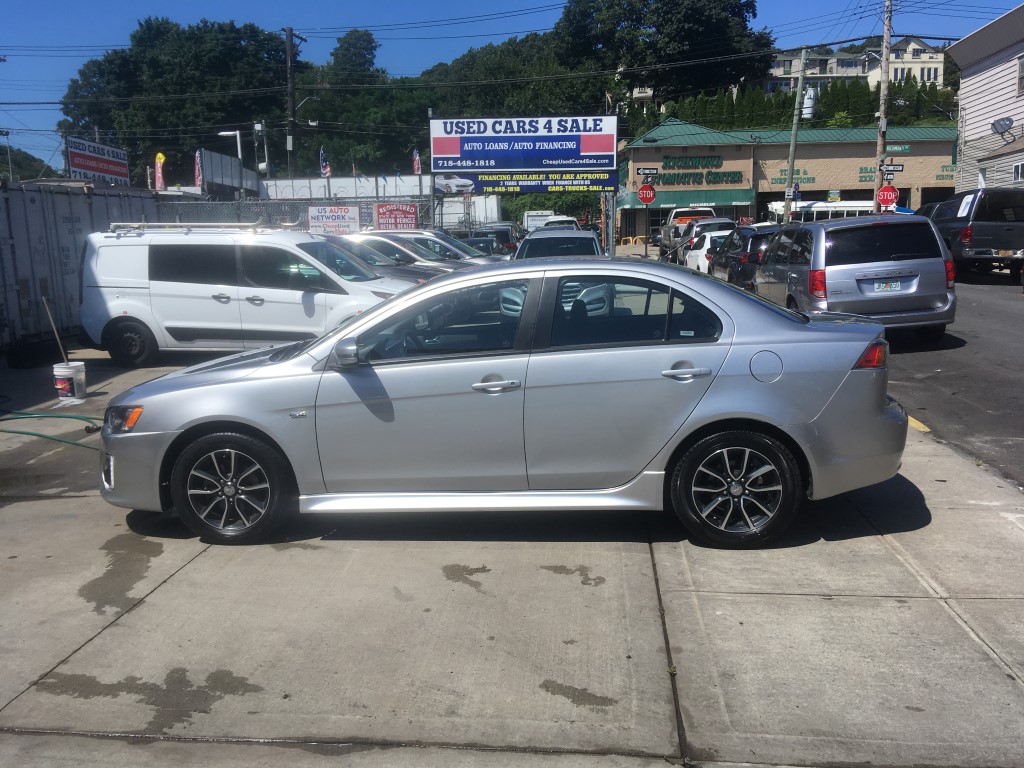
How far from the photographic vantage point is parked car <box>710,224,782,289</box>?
16.4 m

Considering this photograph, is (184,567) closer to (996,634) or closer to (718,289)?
(718,289)

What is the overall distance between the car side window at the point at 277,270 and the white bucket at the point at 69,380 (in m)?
2.43

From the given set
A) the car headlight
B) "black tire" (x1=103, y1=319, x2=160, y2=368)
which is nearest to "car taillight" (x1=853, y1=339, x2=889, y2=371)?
the car headlight

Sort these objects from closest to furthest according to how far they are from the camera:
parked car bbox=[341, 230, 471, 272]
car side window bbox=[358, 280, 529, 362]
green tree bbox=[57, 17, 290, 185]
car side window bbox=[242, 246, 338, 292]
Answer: car side window bbox=[358, 280, 529, 362]
car side window bbox=[242, 246, 338, 292]
parked car bbox=[341, 230, 471, 272]
green tree bbox=[57, 17, 290, 185]

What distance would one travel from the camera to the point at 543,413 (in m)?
5.27

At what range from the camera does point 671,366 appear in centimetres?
521

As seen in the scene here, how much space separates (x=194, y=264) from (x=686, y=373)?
8.72 m

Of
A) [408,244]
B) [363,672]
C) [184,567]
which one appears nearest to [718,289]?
[363,672]

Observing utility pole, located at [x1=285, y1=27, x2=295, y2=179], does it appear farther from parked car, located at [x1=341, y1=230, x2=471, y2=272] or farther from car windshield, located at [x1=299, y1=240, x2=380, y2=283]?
car windshield, located at [x1=299, y1=240, x2=380, y2=283]

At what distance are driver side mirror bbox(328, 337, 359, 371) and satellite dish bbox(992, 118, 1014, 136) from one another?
31867mm

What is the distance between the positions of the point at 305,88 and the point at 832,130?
4940 cm

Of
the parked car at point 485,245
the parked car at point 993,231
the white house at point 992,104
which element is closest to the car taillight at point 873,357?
the parked car at point 993,231

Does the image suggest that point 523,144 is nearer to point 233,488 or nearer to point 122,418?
point 122,418

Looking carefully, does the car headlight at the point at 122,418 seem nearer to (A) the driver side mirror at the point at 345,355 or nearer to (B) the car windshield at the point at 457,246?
(A) the driver side mirror at the point at 345,355
